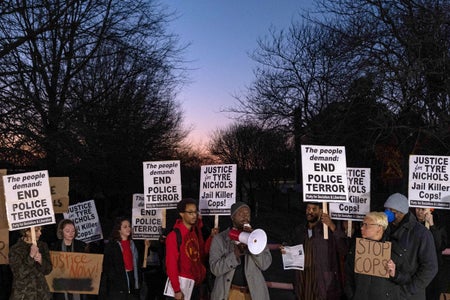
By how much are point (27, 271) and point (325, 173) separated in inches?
131

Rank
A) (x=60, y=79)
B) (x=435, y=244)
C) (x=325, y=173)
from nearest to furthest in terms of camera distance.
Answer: (x=325, y=173) → (x=435, y=244) → (x=60, y=79)

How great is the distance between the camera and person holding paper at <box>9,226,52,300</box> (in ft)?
18.4

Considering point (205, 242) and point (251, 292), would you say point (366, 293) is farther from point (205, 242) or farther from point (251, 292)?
point (205, 242)

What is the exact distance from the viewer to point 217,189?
7285mm

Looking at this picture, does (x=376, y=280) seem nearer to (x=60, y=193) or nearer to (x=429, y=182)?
(x=429, y=182)

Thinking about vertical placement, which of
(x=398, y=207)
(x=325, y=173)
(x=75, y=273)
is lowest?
(x=75, y=273)

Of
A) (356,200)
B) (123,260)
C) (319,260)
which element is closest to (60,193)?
(123,260)

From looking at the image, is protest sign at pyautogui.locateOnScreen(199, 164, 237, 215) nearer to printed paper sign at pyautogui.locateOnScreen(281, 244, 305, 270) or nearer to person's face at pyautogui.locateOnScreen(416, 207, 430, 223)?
printed paper sign at pyautogui.locateOnScreen(281, 244, 305, 270)

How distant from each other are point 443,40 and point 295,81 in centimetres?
1147

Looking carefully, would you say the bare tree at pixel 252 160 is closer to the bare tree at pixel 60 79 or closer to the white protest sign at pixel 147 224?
the bare tree at pixel 60 79

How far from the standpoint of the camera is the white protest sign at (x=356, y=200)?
7172 millimetres

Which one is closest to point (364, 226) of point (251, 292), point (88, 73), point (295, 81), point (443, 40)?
point (251, 292)

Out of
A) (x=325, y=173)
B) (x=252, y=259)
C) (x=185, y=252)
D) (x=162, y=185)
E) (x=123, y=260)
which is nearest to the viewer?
(x=252, y=259)

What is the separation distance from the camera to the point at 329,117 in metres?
16.0
